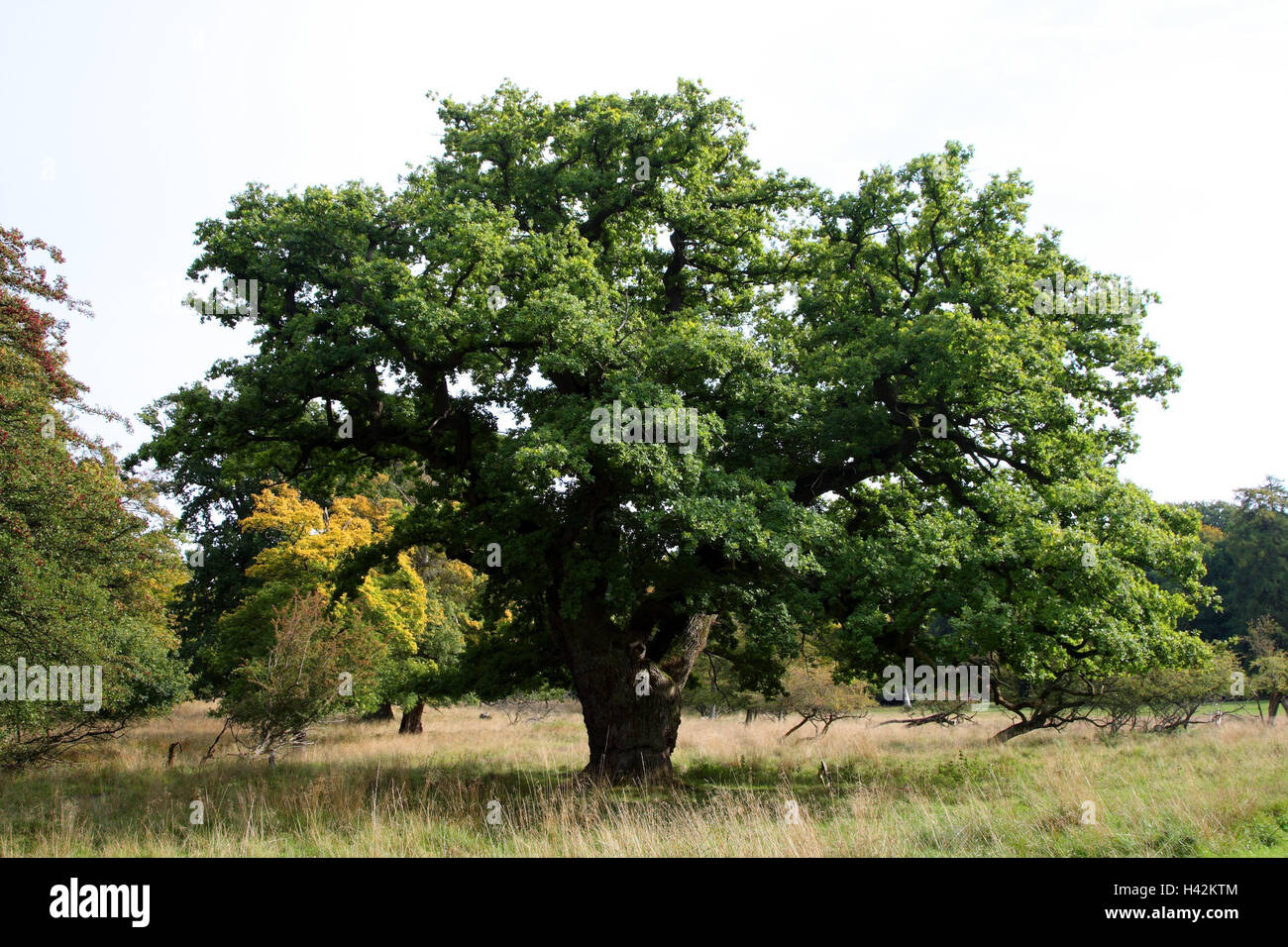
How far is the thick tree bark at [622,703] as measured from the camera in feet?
52.4

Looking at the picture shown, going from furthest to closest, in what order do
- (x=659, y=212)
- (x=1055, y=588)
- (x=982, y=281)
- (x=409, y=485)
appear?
(x=409, y=485) < (x=659, y=212) < (x=982, y=281) < (x=1055, y=588)

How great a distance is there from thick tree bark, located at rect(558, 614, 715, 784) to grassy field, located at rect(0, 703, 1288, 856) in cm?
102

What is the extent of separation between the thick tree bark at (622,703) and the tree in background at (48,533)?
868 cm

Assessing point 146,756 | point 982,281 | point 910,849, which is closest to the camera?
point 910,849

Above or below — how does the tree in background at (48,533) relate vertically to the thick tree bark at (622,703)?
above

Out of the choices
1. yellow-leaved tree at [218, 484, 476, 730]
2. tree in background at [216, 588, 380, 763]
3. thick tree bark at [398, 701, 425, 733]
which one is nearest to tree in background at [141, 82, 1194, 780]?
tree in background at [216, 588, 380, 763]

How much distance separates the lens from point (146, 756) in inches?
864

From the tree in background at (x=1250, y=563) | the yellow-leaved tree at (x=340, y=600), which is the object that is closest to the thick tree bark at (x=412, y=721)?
the yellow-leaved tree at (x=340, y=600)

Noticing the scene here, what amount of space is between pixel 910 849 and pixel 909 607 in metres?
5.46

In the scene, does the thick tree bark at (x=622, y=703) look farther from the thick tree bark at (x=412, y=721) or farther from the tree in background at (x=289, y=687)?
the thick tree bark at (x=412, y=721)

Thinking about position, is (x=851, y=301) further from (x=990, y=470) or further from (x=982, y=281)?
(x=990, y=470)

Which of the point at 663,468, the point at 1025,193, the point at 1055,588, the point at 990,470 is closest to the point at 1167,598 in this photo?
the point at 1055,588

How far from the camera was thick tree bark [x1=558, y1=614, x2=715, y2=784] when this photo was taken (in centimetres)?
1597

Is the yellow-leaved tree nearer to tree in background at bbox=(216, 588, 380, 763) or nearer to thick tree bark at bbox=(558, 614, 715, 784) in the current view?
tree in background at bbox=(216, 588, 380, 763)
